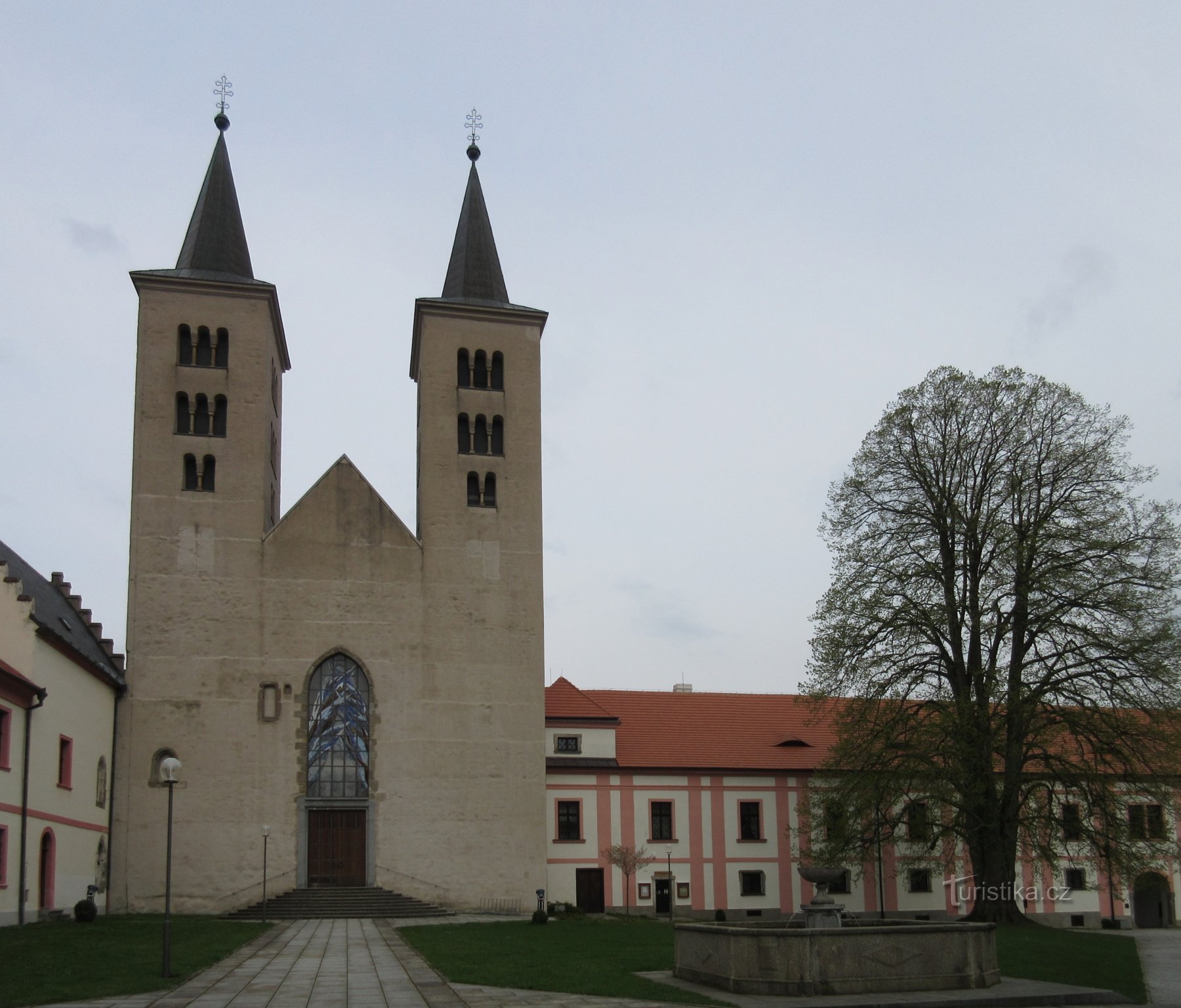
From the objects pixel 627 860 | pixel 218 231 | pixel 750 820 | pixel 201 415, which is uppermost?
pixel 218 231

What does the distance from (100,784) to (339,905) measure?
7929mm

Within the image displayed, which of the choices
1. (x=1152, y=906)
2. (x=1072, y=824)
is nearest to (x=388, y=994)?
(x=1072, y=824)

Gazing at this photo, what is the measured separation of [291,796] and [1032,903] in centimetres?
2847

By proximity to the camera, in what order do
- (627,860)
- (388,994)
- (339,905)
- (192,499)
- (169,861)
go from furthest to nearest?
1. (627,860)
2. (192,499)
3. (339,905)
4. (169,861)
5. (388,994)

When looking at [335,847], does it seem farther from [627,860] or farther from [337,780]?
[627,860]

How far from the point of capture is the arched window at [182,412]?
134 feet

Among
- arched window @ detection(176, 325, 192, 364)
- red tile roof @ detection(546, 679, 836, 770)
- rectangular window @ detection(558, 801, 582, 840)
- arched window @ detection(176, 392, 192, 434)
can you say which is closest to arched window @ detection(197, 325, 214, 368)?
arched window @ detection(176, 325, 192, 364)

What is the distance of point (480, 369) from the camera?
4447 cm

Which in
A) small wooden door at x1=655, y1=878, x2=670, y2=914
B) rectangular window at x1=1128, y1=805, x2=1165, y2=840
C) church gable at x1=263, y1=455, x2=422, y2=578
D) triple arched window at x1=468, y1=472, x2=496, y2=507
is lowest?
small wooden door at x1=655, y1=878, x2=670, y2=914

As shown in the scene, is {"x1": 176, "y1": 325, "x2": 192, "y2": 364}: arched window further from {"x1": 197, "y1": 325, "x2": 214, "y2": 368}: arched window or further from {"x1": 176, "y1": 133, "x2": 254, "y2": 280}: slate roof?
{"x1": 176, "y1": 133, "x2": 254, "y2": 280}: slate roof

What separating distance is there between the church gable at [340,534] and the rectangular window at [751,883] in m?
17.1

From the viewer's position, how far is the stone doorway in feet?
160

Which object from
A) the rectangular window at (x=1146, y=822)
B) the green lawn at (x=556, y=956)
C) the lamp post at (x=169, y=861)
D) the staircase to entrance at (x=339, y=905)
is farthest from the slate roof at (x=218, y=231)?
the rectangular window at (x=1146, y=822)

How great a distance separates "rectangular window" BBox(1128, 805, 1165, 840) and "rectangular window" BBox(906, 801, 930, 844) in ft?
17.0
